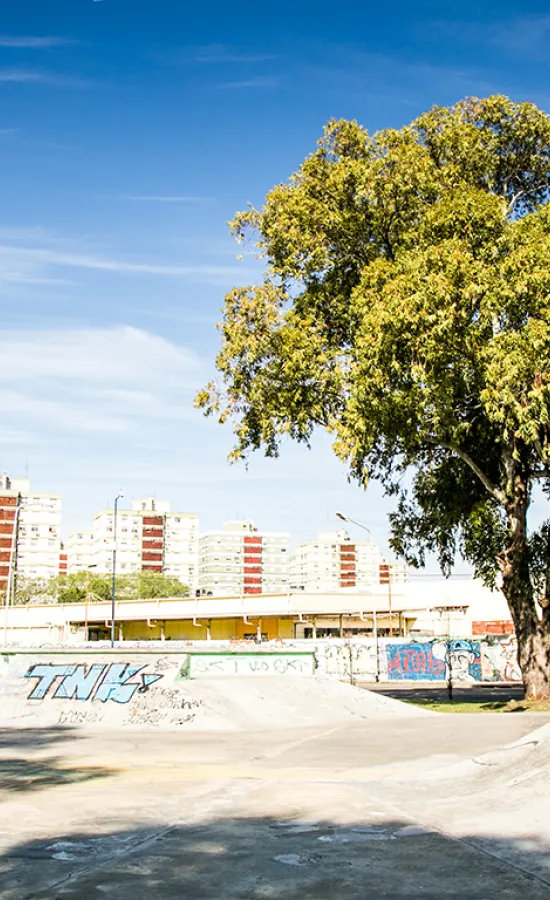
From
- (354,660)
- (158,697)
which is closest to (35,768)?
(158,697)

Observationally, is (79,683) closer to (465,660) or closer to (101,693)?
(101,693)

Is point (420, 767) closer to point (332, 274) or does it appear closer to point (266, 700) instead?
point (266, 700)

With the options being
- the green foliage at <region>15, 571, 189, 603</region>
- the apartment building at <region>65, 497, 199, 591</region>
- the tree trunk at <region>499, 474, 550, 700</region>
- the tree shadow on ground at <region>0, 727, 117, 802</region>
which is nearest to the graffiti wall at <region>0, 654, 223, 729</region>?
the tree shadow on ground at <region>0, 727, 117, 802</region>

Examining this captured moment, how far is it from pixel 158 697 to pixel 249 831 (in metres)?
15.1

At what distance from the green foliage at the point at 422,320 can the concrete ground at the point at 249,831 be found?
996cm

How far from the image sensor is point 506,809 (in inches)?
372

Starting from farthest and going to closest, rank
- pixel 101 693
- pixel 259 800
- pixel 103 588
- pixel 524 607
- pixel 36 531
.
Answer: pixel 36 531, pixel 103 588, pixel 524 607, pixel 101 693, pixel 259 800

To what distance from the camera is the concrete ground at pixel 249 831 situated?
6.95m

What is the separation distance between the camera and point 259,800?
37.1ft

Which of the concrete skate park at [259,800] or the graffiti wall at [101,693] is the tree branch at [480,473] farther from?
the graffiti wall at [101,693]

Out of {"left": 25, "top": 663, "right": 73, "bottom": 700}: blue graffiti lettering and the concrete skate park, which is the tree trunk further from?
{"left": 25, "top": 663, "right": 73, "bottom": 700}: blue graffiti lettering

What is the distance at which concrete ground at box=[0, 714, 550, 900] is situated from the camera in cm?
695

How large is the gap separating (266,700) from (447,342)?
11489mm

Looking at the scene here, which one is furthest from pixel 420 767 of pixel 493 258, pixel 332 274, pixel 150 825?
pixel 332 274
